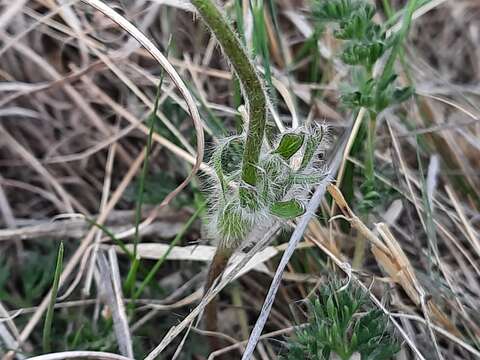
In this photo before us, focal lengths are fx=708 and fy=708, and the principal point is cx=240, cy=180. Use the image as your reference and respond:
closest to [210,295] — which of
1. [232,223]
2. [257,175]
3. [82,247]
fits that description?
[232,223]

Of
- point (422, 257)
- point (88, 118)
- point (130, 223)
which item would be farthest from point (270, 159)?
point (88, 118)

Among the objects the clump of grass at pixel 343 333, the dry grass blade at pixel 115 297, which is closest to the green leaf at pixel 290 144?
the clump of grass at pixel 343 333

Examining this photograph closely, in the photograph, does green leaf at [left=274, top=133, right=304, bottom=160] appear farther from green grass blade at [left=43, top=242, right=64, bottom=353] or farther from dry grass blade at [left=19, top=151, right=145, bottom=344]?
dry grass blade at [left=19, top=151, right=145, bottom=344]

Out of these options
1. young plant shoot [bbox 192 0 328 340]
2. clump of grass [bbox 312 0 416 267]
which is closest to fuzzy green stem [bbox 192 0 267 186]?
young plant shoot [bbox 192 0 328 340]

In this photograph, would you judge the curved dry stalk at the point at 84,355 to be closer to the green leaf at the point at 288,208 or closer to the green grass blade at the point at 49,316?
the green grass blade at the point at 49,316

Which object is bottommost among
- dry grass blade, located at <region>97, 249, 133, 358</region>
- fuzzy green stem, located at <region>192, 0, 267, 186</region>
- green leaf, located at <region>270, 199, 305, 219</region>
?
dry grass blade, located at <region>97, 249, 133, 358</region>

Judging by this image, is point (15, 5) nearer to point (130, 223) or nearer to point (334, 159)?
point (130, 223)
